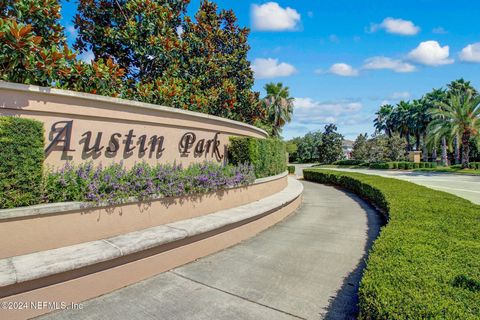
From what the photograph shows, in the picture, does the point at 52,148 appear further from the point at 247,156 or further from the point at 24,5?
the point at 247,156

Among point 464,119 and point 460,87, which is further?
point 460,87

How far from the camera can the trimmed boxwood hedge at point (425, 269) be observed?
2.79m

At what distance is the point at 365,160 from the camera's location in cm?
5000

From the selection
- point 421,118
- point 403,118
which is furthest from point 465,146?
point 403,118

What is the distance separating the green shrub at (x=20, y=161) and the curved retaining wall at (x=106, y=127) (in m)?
0.48

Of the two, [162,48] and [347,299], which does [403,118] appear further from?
[347,299]

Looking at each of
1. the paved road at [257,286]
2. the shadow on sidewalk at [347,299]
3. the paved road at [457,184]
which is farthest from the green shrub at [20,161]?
the paved road at [457,184]

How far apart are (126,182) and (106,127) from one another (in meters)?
1.27

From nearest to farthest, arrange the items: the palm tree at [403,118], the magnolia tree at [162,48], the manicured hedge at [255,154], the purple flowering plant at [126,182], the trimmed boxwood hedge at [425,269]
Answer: the trimmed boxwood hedge at [425,269]
the purple flowering plant at [126,182]
the manicured hedge at [255,154]
the magnolia tree at [162,48]
the palm tree at [403,118]

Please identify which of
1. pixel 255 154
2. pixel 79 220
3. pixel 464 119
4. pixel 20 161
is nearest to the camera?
pixel 20 161

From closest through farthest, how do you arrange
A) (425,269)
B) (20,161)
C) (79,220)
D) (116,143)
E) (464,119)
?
(425,269), (20,161), (79,220), (116,143), (464,119)

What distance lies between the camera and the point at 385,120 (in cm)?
6781

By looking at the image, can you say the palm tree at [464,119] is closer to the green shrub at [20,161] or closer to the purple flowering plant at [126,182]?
the purple flowering plant at [126,182]

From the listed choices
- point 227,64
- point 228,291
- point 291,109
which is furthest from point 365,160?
point 228,291
